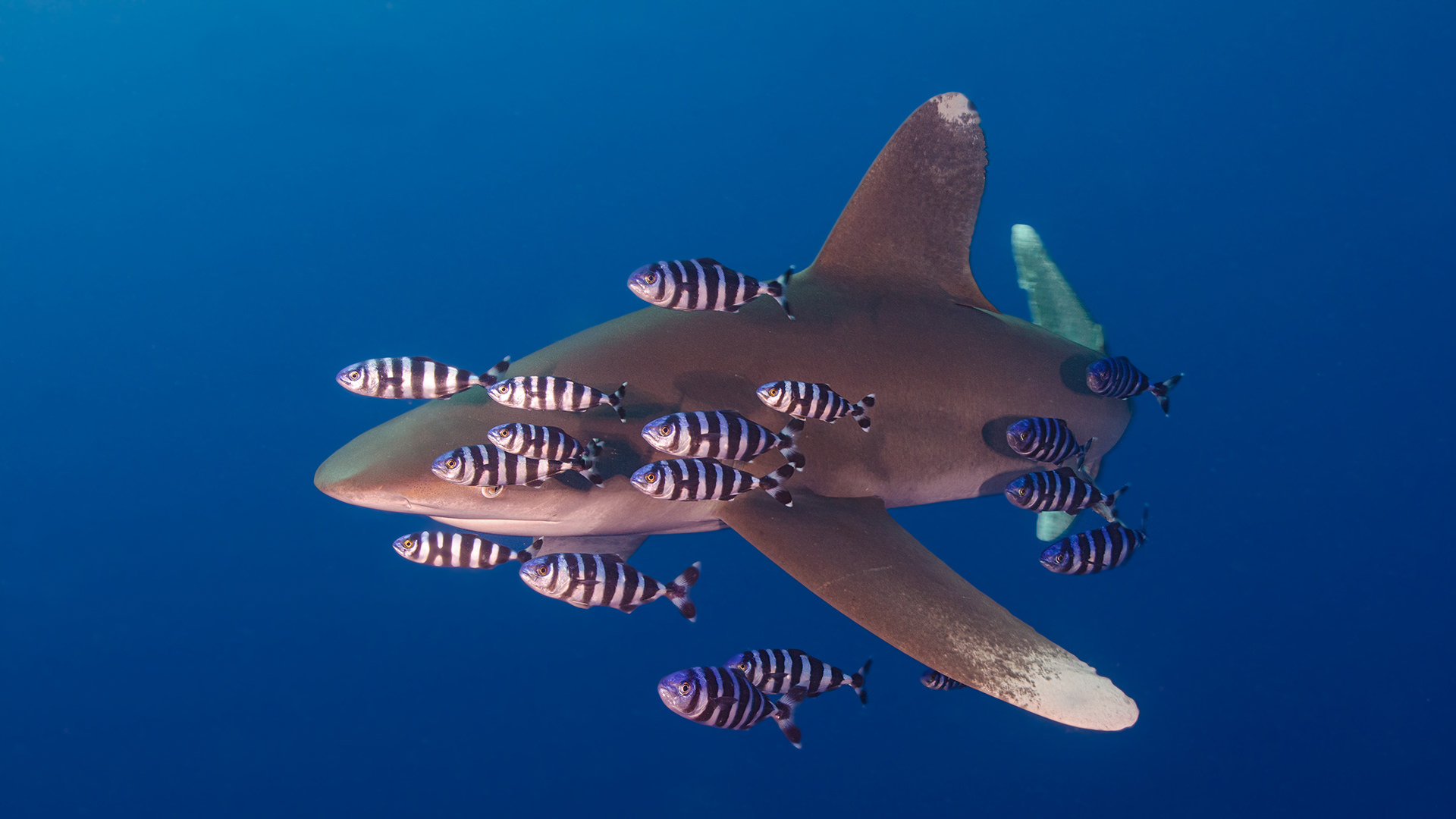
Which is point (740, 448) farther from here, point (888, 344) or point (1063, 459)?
point (1063, 459)

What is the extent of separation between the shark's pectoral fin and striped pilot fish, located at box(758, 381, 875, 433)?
15.4 inches

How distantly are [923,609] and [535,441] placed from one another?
4.72ft

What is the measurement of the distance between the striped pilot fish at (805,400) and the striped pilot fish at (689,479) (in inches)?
11.9

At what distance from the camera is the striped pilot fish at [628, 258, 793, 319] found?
8.89 feet

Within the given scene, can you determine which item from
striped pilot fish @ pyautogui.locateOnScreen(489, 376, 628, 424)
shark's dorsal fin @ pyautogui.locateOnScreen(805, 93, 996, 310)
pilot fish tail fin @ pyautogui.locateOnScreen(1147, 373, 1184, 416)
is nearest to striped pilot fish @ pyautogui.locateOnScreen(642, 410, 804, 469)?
striped pilot fish @ pyautogui.locateOnScreen(489, 376, 628, 424)

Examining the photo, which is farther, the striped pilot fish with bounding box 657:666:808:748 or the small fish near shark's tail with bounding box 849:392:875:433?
the small fish near shark's tail with bounding box 849:392:875:433

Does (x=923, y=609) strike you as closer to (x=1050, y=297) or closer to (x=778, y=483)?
(x=778, y=483)

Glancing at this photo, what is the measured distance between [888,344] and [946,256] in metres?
0.64

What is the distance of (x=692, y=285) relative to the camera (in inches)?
108

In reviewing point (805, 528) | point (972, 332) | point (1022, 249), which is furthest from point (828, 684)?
point (1022, 249)

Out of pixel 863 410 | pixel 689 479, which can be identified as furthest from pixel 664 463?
pixel 863 410

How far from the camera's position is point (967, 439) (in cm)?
362

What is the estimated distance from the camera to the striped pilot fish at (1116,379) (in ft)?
12.7

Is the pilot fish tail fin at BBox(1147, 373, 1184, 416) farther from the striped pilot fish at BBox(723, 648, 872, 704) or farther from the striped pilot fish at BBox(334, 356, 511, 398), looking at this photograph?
the striped pilot fish at BBox(334, 356, 511, 398)
